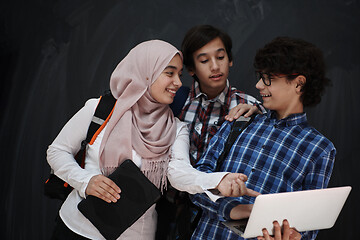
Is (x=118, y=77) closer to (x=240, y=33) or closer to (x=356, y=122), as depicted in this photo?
(x=240, y=33)

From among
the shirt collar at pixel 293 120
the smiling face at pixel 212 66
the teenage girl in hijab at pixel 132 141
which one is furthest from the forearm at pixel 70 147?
the shirt collar at pixel 293 120

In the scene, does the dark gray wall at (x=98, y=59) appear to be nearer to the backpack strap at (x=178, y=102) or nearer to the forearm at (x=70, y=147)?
the backpack strap at (x=178, y=102)

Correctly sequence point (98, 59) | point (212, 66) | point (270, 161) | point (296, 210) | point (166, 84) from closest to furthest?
point (296, 210) < point (270, 161) < point (166, 84) < point (212, 66) < point (98, 59)

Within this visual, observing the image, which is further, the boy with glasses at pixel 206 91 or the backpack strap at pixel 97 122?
the boy with glasses at pixel 206 91

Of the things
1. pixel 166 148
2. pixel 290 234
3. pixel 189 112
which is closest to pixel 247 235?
pixel 290 234

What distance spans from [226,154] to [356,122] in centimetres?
143

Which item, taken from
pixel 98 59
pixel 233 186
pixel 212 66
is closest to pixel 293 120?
pixel 233 186

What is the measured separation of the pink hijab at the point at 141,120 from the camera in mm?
1828

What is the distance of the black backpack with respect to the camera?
1.85 m

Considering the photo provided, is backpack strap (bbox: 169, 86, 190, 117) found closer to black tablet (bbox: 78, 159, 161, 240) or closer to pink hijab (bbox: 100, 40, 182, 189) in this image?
pink hijab (bbox: 100, 40, 182, 189)

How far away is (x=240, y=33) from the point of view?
9.32ft

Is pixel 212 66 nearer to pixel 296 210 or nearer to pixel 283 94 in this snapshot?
pixel 283 94

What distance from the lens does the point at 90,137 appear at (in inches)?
72.6

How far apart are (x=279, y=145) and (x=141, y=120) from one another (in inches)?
25.2
